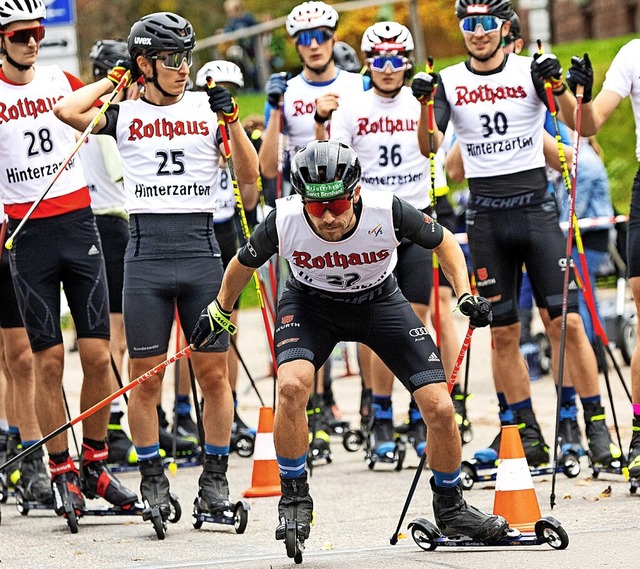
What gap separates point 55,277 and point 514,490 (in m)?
2.85

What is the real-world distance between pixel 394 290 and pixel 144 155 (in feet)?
5.43

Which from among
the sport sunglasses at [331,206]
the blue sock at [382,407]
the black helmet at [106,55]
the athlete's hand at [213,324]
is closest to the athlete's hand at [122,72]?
the athlete's hand at [213,324]

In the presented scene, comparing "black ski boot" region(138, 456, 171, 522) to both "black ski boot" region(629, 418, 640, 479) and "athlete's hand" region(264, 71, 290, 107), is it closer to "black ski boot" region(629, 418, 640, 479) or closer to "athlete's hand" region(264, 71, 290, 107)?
"black ski boot" region(629, 418, 640, 479)

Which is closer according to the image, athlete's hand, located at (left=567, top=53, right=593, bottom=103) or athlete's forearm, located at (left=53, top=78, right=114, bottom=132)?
athlete's forearm, located at (left=53, top=78, right=114, bottom=132)

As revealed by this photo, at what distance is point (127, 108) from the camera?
7.75 meters

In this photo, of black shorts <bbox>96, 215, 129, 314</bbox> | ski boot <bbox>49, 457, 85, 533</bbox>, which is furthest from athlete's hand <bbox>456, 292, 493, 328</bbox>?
black shorts <bbox>96, 215, 129, 314</bbox>

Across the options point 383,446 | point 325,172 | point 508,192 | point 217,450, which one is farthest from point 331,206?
point 383,446

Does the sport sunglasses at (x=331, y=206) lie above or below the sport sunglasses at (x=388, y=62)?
below

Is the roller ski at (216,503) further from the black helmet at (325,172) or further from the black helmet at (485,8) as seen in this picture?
the black helmet at (485,8)

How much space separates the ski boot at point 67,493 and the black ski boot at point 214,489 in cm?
71

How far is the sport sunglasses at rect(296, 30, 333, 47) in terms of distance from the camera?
10008 mm

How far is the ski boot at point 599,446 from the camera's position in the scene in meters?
8.26

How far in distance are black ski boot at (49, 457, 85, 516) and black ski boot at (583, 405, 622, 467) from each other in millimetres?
2942

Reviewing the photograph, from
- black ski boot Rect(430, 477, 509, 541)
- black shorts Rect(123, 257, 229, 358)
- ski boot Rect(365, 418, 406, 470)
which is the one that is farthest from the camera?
ski boot Rect(365, 418, 406, 470)
